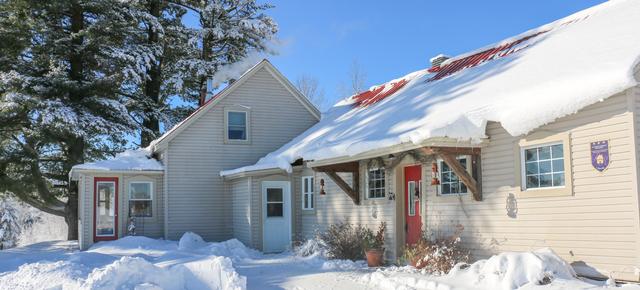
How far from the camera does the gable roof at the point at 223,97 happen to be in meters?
19.1

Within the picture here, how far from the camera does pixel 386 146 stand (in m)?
11.4

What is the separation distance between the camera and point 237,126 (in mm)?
20281

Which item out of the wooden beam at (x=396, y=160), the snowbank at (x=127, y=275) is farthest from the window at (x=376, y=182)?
the snowbank at (x=127, y=275)

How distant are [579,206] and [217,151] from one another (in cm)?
1316

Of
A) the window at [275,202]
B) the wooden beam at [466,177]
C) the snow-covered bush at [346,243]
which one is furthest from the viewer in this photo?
the window at [275,202]

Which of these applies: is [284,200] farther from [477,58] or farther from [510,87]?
[510,87]

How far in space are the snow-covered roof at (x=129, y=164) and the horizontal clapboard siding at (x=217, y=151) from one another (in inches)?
28.2

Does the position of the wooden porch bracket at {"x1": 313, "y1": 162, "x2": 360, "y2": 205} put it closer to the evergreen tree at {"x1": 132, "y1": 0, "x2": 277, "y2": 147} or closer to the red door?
the red door

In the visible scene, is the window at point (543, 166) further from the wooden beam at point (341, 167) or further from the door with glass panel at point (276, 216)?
the door with glass panel at point (276, 216)

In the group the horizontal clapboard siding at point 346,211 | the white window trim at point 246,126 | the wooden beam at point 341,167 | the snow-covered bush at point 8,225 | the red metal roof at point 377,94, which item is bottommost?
the snow-covered bush at point 8,225

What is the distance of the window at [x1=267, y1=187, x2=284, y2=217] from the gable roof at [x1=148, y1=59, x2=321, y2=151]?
3634 millimetres

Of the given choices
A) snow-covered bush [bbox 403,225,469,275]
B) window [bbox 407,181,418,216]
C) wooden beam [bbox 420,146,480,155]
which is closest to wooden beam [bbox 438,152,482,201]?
wooden beam [bbox 420,146,480,155]

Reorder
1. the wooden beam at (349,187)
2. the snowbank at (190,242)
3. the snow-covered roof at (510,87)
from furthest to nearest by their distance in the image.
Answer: the snowbank at (190,242)
the wooden beam at (349,187)
the snow-covered roof at (510,87)

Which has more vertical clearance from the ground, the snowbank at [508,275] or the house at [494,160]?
the house at [494,160]
